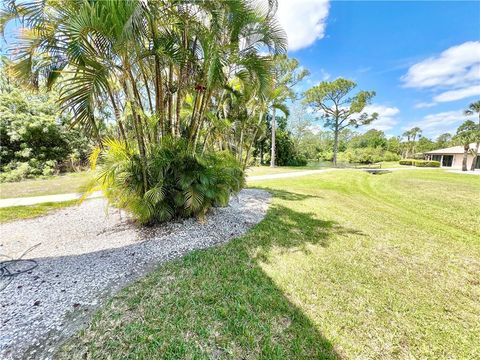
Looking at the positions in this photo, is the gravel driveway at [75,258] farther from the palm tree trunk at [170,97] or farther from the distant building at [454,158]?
the distant building at [454,158]

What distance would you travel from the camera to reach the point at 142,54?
10.1 feet


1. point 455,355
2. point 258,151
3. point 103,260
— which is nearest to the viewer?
point 455,355

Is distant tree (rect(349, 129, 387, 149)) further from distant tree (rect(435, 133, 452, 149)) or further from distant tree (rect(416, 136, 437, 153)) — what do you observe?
distant tree (rect(435, 133, 452, 149))

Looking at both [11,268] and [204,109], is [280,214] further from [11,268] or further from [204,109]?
[11,268]

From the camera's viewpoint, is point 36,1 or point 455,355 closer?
point 455,355

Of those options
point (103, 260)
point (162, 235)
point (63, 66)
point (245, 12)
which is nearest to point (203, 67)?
point (245, 12)

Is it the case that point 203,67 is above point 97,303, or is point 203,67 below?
above

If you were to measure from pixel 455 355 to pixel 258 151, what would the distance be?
79.9ft

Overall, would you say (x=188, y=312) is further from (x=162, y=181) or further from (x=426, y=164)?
(x=426, y=164)

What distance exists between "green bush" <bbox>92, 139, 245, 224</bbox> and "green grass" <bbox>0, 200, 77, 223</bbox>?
257cm

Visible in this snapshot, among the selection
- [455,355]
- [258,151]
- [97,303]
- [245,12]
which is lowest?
[455,355]

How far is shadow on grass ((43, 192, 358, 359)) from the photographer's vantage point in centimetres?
176

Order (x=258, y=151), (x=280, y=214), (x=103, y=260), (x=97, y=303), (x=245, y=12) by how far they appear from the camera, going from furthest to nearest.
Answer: (x=258, y=151) → (x=280, y=214) → (x=245, y=12) → (x=103, y=260) → (x=97, y=303)

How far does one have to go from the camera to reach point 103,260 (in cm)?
304
